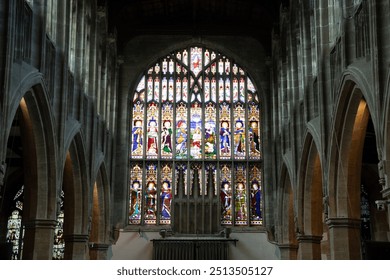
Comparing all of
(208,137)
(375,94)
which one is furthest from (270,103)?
(375,94)

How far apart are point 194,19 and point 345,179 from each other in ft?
53.8

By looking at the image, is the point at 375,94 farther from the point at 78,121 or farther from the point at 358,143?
the point at 78,121

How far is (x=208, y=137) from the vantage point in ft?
106

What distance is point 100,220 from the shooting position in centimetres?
2888

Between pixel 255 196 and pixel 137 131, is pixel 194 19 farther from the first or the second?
pixel 255 196

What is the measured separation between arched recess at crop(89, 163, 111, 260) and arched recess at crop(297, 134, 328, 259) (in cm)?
914

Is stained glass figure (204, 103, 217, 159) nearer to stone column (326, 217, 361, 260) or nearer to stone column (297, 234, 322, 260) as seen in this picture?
stone column (297, 234, 322, 260)

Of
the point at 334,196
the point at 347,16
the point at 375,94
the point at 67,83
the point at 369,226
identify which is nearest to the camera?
the point at 375,94

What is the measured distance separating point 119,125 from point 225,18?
783 cm

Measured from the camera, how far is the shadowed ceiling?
32.3 metres

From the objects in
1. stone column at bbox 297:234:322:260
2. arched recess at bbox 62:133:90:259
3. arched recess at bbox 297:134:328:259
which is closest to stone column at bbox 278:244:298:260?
arched recess at bbox 297:134:328:259

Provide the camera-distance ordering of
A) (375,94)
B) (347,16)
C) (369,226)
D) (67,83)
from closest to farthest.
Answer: (375,94)
(347,16)
(67,83)
(369,226)

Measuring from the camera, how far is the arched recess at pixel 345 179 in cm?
1827

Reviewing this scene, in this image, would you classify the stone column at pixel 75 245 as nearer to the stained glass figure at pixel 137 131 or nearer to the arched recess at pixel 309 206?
the arched recess at pixel 309 206
